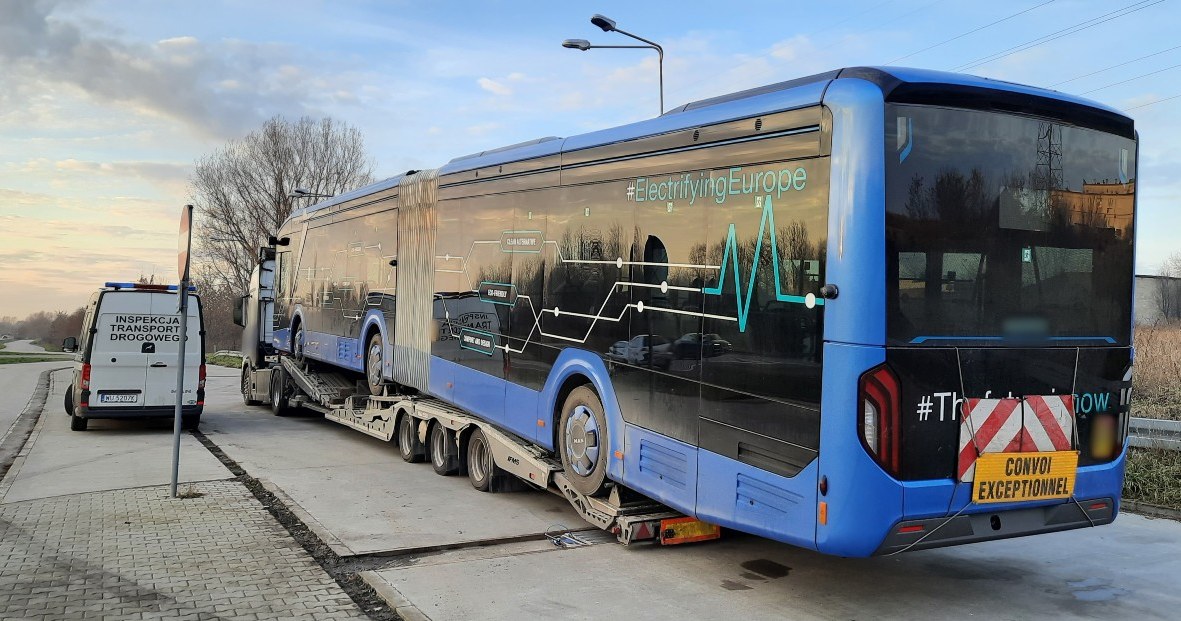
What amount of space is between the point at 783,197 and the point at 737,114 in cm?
75

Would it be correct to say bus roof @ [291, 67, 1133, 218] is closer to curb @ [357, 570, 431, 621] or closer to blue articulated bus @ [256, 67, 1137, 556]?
blue articulated bus @ [256, 67, 1137, 556]

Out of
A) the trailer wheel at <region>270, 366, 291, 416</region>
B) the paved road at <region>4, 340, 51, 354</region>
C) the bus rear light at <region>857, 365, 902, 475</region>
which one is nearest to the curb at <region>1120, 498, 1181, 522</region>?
the bus rear light at <region>857, 365, 902, 475</region>

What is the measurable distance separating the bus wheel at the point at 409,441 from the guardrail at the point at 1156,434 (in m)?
7.85

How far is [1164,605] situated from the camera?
595 centimetres

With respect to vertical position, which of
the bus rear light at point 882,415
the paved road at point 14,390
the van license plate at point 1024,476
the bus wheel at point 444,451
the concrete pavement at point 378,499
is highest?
the bus rear light at point 882,415

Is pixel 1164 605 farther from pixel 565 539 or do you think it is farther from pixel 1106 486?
pixel 565 539

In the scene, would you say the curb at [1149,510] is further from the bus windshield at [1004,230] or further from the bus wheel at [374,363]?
the bus wheel at [374,363]

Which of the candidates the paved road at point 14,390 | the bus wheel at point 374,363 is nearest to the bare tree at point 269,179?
the paved road at point 14,390

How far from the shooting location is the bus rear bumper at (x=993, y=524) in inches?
194

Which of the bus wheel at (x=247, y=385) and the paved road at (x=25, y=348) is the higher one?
the bus wheel at (x=247, y=385)

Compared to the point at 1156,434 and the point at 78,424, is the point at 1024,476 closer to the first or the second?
the point at 1156,434

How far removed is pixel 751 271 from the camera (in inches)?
213

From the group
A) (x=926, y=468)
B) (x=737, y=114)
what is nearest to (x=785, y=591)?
(x=926, y=468)

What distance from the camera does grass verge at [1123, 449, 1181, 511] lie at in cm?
891
